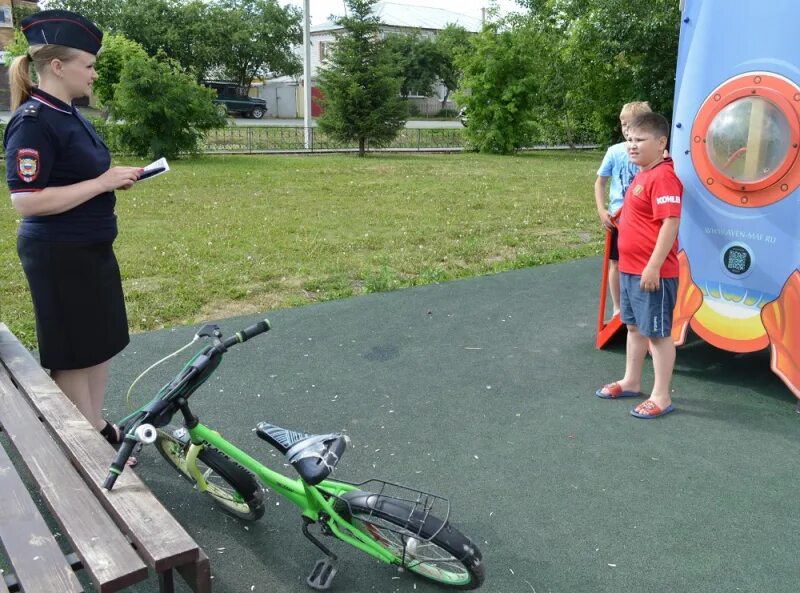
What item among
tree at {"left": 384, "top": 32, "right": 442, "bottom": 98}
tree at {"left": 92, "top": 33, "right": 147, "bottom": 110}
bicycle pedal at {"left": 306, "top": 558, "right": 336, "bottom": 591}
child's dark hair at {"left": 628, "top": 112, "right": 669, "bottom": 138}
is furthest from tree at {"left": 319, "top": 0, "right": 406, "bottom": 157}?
tree at {"left": 384, "top": 32, "right": 442, "bottom": 98}

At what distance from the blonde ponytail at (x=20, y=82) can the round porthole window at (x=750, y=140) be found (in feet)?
11.5

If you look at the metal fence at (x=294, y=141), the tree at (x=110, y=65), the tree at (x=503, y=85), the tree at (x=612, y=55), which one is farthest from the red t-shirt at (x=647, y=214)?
the tree at (x=503, y=85)

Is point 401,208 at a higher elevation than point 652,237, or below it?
below

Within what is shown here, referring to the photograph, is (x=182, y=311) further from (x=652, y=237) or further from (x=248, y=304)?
(x=652, y=237)

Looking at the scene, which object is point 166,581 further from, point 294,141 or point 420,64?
point 420,64

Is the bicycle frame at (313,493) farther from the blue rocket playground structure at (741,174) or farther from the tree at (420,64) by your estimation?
the tree at (420,64)

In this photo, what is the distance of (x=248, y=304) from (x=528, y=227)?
4.74m

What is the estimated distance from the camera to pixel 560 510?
3.10m

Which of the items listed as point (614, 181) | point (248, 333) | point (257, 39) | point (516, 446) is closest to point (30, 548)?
point (248, 333)

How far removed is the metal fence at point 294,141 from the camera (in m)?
21.3

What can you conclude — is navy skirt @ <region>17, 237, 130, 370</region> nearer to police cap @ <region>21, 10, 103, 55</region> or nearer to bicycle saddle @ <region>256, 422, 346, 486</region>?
police cap @ <region>21, 10, 103, 55</region>

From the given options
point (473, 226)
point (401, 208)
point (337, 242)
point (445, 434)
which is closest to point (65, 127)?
point (445, 434)

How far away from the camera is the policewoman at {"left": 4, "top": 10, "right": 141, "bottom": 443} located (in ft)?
8.64

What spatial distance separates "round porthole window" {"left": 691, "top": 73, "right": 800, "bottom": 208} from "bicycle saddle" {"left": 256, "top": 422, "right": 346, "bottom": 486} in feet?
9.38
